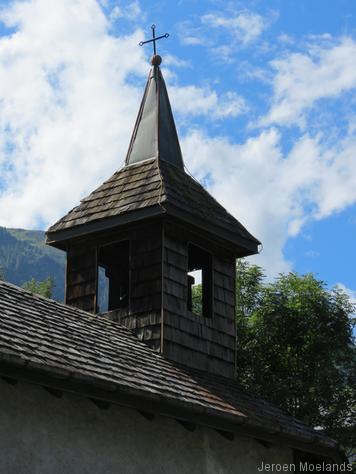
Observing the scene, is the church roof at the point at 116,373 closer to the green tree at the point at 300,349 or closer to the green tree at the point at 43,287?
the green tree at the point at 300,349

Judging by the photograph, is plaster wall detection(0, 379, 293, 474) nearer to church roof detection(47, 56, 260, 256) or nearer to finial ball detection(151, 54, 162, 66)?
church roof detection(47, 56, 260, 256)

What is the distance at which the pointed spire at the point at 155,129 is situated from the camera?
17219mm

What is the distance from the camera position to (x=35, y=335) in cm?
1076

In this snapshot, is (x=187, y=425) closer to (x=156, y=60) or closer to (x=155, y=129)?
(x=155, y=129)

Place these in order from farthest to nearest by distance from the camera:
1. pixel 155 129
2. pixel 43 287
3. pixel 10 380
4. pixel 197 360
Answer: pixel 43 287 < pixel 155 129 < pixel 197 360 < pixel 10 380

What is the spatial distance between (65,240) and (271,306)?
9953 millimetres

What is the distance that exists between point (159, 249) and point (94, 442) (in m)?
5.26

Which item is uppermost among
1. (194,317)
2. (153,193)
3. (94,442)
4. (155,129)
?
(155,129)

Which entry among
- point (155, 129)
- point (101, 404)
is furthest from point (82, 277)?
point (101, 404)

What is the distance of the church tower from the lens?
15.1 meters

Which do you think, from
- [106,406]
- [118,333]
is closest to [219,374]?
[118,333]

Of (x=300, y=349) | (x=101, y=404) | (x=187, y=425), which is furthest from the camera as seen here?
(x=300, y=349)

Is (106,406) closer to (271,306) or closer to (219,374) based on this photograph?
(219,374)

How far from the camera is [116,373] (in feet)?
36.2
